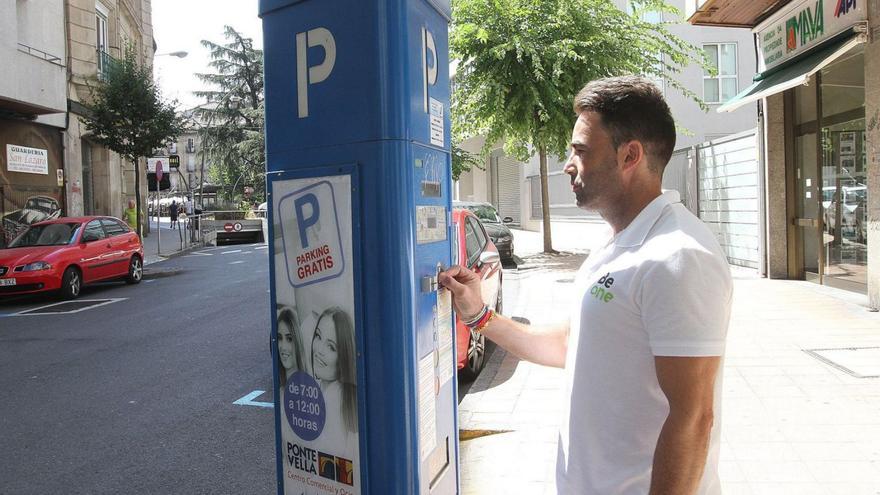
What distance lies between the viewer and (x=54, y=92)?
682 inches

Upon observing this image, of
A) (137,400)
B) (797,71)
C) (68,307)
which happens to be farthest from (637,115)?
(68,307)

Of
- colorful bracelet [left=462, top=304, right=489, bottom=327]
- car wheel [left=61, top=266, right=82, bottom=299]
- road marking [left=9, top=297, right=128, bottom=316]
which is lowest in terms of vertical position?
road marking [left=9, top=297, right=128, bottom=316]

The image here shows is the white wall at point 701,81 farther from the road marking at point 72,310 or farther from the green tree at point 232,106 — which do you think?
the green tree at point 232,106

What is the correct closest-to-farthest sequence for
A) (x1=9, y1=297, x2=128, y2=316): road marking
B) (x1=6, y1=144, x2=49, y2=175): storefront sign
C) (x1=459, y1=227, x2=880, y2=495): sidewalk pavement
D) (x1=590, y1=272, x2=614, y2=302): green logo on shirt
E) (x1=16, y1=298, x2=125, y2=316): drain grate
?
(x1=590, y1=272, x2=614, y2=302): green logo on shirt < (x1=459, y1=227, x2=880, y2=495): sidewalk pavement < (x1=9, y1=297, x2=128, y2=316): road marking < (x1=16, y1=298, x2=125, y2=316): drain grate < (x1=6, y1=144, x2=49, y2=175): storefront sign

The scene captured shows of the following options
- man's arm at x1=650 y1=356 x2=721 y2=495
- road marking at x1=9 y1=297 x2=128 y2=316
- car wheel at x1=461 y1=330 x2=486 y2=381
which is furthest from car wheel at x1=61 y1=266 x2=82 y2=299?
man's arm at x1=650 y1=356 x2=721 y2=495

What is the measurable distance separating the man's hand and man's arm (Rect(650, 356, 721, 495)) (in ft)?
3.41

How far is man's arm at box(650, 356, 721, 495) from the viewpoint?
1471mm

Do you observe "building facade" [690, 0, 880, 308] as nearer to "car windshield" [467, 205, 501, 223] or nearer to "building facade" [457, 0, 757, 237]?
"car windshield" [467, 205, 501, 223]

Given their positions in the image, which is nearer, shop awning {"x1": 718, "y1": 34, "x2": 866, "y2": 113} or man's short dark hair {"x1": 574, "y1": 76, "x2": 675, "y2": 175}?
man's short dark hair {"x1": 574, "y1": 76, "x2": 675, "y2": 175}

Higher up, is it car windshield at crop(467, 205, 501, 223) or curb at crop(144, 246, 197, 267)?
car windshield at crop(467, 205, 501, 223)

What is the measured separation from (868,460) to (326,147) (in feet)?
11.9

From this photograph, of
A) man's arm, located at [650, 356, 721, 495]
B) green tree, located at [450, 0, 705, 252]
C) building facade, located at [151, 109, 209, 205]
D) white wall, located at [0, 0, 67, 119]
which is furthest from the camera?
building facade, located at [151, 109, 209, 205]

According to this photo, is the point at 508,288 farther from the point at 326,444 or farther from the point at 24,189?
the point at 24,189

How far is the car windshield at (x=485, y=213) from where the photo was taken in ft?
54.4
